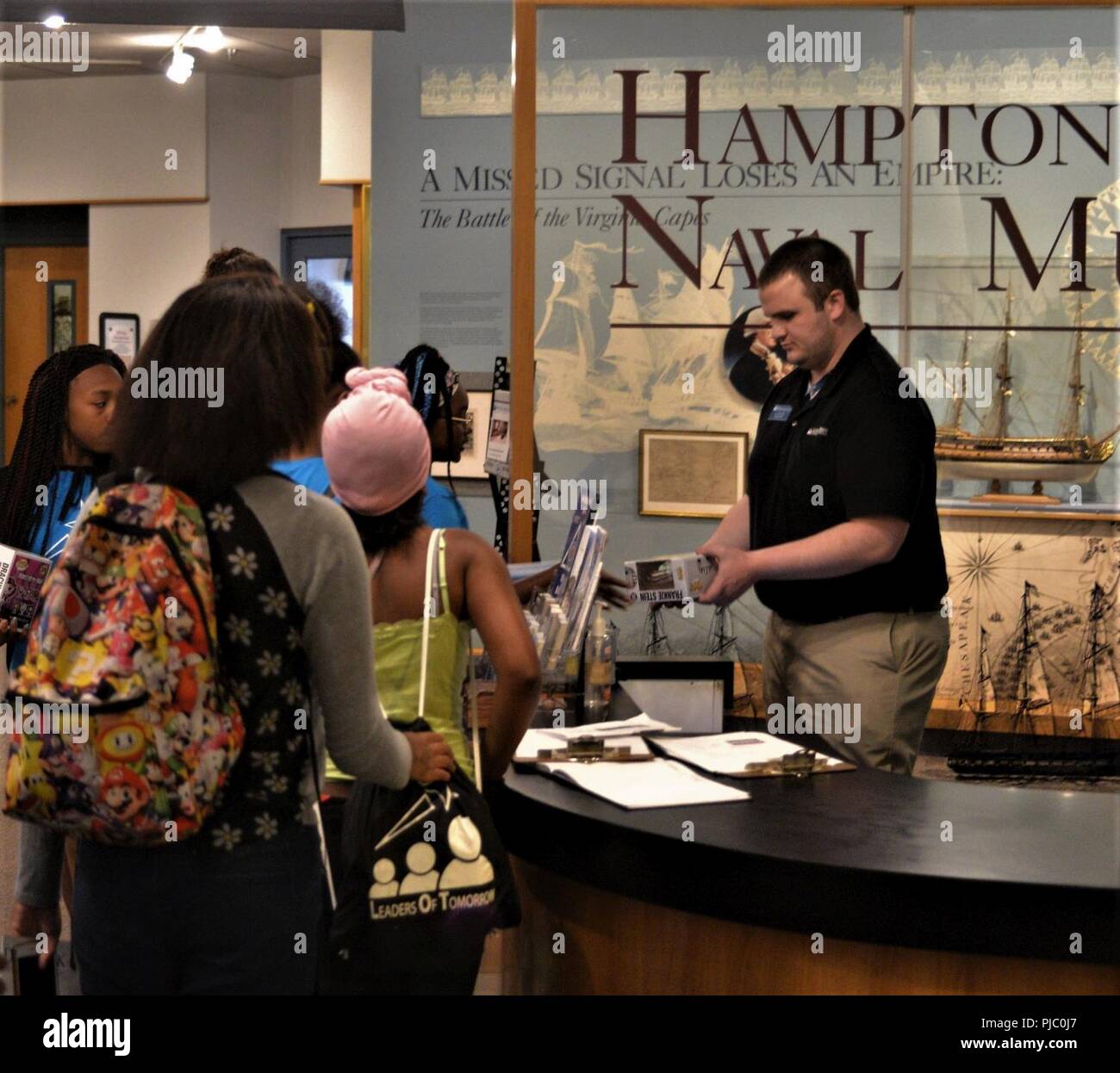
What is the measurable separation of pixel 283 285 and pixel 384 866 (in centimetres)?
83

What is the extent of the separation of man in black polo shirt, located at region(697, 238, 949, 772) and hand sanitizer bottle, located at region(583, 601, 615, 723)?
27 cm

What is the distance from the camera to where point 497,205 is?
7.78m

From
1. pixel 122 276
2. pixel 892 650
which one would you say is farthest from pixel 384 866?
pixel 122 276

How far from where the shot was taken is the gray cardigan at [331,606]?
1737 millimetres

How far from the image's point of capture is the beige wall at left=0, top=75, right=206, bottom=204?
11.7 m

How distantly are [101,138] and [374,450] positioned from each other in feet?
35.1

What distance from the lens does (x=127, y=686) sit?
1611mm

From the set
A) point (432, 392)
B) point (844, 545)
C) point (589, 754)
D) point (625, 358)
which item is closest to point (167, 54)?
point (625, 358)

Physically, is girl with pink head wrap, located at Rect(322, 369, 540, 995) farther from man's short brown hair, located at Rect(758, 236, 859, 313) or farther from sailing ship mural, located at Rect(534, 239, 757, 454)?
sailing ship mural, located at Rect(534, 239, 757, 454)

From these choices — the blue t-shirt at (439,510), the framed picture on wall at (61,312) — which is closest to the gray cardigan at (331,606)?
the blue t-shirt at (439,510)

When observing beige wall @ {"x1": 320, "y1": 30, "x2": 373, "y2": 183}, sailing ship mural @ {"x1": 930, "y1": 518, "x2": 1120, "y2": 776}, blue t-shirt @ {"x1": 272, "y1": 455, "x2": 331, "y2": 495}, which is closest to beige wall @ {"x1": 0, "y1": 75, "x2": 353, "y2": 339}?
beige wall @ {"x1": 320, "y1": 30, "x2": 373, "y2": 183}

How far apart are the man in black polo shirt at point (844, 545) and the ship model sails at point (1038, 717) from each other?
→ 222 centimetres

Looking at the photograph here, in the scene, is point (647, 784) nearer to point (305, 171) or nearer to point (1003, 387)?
point (1003, 387)

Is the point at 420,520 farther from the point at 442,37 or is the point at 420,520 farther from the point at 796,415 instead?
the point at 442,37
